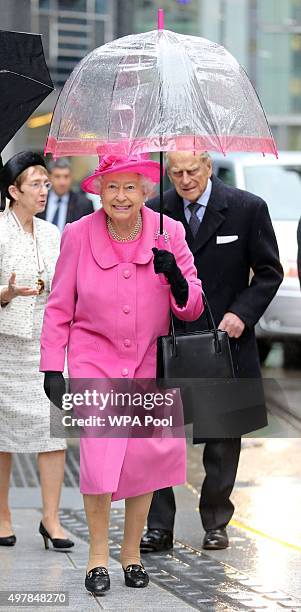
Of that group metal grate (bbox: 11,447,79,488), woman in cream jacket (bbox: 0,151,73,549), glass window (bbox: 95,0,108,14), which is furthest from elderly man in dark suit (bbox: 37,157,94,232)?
glass window (bbox: 95,0,108,14)

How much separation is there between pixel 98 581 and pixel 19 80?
2.04m

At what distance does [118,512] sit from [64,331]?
224 cm

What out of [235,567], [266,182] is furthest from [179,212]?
[266,182]

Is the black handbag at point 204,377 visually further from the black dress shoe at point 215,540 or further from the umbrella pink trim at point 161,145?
the umbrella pink trim at point 161,145

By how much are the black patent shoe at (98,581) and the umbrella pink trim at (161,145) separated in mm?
1690

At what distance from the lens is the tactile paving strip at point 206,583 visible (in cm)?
579

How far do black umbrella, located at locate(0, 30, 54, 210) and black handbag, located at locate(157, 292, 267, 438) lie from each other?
3.43ft

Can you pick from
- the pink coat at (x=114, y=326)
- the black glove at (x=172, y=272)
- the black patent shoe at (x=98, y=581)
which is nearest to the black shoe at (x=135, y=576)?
the black patent shoe at (x=98, y=581)

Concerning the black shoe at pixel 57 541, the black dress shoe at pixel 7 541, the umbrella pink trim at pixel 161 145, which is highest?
the umbrella pink trim at pixel 161 145

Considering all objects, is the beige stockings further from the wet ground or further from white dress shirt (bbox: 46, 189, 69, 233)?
white dress shirt (bbox: 46, 189, 69, 233)

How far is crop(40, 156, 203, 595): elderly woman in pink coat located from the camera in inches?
A: 238

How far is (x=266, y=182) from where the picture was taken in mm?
14852

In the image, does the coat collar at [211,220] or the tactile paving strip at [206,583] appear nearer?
the tactile paving strip at [206,583]

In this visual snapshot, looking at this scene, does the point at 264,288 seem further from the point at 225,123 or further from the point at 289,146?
the point at 289,146
